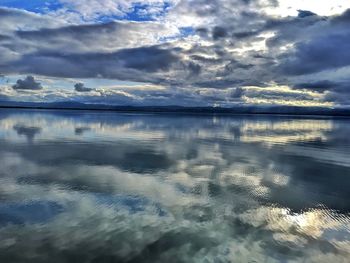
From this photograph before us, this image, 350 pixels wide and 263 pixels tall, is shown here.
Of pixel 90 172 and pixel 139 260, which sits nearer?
pixel 139 260

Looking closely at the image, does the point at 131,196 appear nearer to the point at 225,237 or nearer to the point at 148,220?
the point at 148,220

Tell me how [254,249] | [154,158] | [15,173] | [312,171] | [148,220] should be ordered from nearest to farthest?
[254,249]
[148,220]
[15,173]
[312,171]
[154,158]

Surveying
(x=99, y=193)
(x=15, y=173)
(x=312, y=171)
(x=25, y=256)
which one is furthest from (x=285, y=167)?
(x=25, y=256)

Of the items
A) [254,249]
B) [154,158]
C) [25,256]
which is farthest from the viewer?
[154,158]

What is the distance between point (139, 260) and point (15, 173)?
16.0 metres

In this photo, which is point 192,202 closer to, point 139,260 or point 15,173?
point 139,260

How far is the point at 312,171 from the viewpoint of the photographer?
2981 cm

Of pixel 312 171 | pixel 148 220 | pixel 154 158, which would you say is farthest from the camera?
pixel 154 158

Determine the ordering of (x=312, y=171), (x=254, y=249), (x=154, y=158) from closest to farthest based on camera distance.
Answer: (x=254, y=249)
(x=312, y=171)
(x=154, y=158)

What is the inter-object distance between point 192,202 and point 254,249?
252 inches

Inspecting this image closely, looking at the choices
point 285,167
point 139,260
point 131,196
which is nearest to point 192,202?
point 131,196

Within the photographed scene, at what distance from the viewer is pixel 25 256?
1191 centimetres

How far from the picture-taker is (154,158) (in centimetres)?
3359

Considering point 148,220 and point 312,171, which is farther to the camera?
point 312,171
